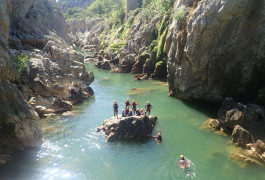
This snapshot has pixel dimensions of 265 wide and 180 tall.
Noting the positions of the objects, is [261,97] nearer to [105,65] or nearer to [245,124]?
[245,124]

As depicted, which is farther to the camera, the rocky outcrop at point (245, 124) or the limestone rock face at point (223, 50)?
the limestone rock face at point (223, 50)

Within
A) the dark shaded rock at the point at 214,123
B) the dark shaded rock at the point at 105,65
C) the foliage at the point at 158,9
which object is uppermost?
the foliage at the point at 158,9

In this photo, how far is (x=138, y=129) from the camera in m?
25.3

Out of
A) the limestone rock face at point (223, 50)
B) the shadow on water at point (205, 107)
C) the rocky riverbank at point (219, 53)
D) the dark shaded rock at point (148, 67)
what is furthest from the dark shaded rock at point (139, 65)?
the shadow on water at point (205, 107)

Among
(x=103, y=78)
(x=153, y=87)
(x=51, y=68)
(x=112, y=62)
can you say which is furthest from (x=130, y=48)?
(x=51, y=68)

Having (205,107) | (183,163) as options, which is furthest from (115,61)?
(183,163)

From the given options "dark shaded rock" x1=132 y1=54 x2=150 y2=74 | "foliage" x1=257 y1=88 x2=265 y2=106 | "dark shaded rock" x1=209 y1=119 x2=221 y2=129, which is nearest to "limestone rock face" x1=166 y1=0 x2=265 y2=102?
"foliage" x1=257 y1=88 x2=265 y2=106

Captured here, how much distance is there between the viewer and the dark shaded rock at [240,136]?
78.9ft

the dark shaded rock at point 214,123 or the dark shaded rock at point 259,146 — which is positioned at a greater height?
the dark shaded rock at point 214,123

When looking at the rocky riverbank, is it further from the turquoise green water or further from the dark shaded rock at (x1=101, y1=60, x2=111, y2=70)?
the dark shaded rock at (x1=101, y1=60, x2=111, y2=70)

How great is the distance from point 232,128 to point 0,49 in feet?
69.1

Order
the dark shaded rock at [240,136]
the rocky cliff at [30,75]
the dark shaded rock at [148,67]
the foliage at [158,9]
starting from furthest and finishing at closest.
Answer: the dark shaded rock at [148,67], the foliage at [158,9], the dark shaded rock at [240,136], the rocky cliff at [30,75]

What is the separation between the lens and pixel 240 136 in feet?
79.9

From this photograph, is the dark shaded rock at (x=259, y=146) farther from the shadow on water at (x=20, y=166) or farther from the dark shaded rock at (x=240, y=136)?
the shadow on water at (x=20, y=166)
